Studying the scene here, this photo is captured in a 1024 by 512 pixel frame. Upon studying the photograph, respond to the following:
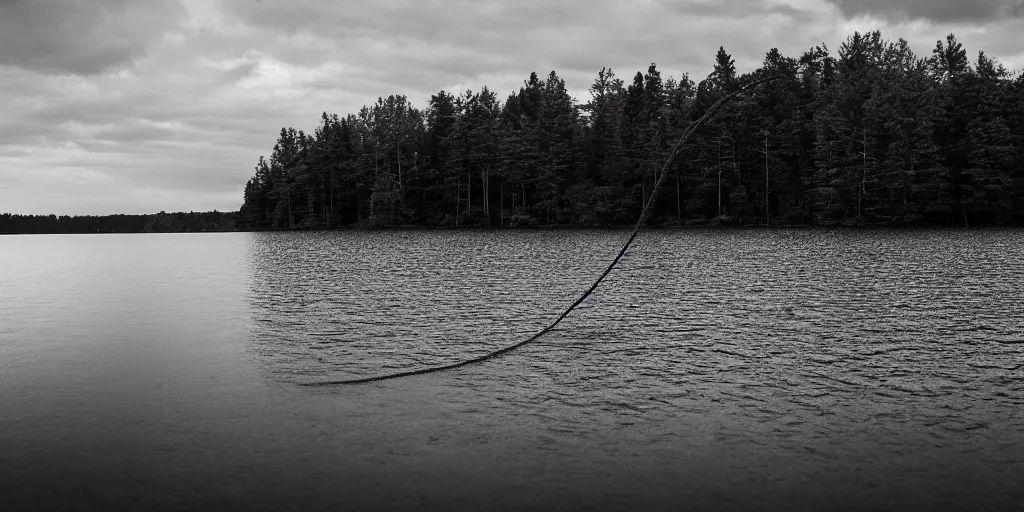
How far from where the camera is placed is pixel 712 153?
114m

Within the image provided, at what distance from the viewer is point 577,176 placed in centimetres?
12862

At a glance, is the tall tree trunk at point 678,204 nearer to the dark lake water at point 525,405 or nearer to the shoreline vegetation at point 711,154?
the shoreline vegetation at point 711,154

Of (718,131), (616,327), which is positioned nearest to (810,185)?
(718,131)

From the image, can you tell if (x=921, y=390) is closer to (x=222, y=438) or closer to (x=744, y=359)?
(x=744, y=359)

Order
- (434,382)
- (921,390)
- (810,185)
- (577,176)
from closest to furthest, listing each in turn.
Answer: (921,390), (434,382), (810,185), (577,176)

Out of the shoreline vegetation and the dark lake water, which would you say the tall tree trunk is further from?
the dark lake water

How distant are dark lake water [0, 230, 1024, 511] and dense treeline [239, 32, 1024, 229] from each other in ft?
265

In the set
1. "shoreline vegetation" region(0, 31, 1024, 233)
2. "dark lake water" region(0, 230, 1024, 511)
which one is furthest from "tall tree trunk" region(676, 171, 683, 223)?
"dark lake water" region(0, 230, 1024, 511)

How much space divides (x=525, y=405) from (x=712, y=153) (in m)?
109

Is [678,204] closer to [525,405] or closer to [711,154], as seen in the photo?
[711,154]

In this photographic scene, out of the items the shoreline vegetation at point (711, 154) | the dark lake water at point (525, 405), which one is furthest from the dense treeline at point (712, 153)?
the dark lake water at point (525, 405)

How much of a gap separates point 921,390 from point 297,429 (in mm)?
10424

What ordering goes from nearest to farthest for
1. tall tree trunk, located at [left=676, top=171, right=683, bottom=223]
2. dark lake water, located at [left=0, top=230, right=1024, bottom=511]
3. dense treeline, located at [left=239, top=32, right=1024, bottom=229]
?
1. dark lake water, located at [left=0, top=230, right=1024, bottom=511]
2. dense treeline, located at [left=239, top=32, right=1024, bottom=229]
3. tall tree trunk, located at [left=676, top=171, right=683, bottom=223]

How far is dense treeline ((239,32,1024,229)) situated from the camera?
101812 mm
